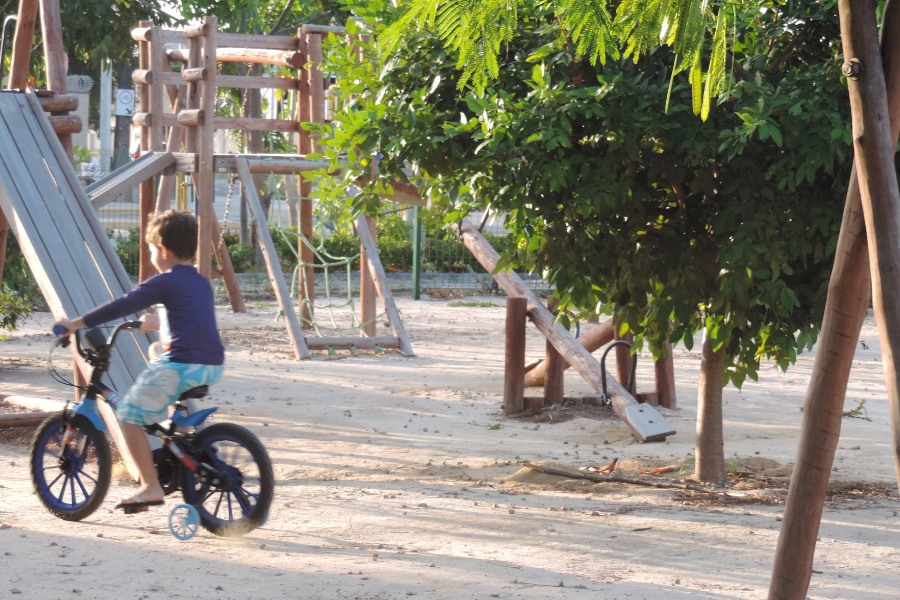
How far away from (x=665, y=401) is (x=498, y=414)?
149cm

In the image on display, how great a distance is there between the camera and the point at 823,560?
5180mm

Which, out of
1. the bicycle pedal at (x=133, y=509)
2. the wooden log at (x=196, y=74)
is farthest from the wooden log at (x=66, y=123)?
the bicycle pedal at (x=133, y=509)

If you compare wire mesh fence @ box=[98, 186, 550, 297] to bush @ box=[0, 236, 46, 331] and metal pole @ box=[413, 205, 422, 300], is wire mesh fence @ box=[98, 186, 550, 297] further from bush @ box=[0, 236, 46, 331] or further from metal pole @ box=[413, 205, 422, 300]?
bush @ box=[0, 236, 46, 331]

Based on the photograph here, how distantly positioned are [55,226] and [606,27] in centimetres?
535

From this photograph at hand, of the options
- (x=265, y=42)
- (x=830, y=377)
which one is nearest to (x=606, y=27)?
(x=830, y=377)

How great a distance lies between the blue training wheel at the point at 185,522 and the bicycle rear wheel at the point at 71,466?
Result: 0.46m

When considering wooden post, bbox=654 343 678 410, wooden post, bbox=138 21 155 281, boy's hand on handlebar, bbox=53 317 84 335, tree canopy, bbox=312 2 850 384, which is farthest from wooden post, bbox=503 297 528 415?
boy's hand on handlebar, bbox=53 317 84 335

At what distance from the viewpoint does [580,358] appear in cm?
932

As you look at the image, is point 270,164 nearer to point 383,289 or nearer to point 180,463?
point 383,289

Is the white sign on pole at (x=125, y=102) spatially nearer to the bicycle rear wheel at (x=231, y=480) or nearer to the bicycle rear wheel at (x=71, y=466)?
the bicycle rear wheel at (x=71, y=466)

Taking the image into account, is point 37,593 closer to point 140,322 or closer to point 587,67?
point 140,322

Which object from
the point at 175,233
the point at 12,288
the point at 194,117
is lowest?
the point at 12,288

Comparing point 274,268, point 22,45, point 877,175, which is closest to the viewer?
point 877,175

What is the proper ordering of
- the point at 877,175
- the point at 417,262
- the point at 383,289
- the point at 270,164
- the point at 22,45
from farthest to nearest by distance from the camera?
the point at 417,262, the point at 383,289, the point at 270,164, the point at 22,45, the point at 877,175
